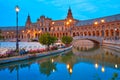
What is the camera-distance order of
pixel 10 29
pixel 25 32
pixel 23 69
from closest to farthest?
pixel 23 69, pixel 25 32, pixel 10 29

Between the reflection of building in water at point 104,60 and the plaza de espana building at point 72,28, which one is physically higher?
the plaza de espana building at point 72,28

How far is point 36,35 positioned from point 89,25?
45.6 metres

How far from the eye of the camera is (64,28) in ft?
391

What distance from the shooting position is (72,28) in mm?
113625

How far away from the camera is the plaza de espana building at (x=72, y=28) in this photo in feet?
290

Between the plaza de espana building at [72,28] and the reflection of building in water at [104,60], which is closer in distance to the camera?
the reflection of building in water at [104,60]

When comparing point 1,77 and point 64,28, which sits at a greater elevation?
point 64,28

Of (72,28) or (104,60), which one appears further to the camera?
(72,28)

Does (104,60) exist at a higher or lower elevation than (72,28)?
lower

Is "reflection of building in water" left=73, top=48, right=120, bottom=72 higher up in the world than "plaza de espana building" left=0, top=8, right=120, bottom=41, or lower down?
lower down

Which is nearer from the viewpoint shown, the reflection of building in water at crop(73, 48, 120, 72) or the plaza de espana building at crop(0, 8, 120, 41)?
the reflection of building in water at crop(73, 48, 120, 72)

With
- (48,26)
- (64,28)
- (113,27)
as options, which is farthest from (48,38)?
(48,26)

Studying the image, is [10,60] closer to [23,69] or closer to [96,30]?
[23,69]

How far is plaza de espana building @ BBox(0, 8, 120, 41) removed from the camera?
290 feet
